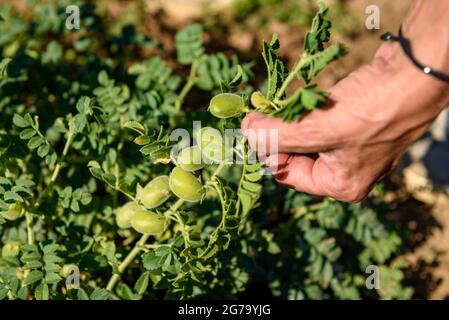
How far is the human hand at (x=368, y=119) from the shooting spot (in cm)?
120

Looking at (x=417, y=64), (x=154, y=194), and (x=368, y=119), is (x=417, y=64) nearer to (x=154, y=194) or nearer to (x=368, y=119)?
(x=368, y=119)

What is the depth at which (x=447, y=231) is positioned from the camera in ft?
8.36

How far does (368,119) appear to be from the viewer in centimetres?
121

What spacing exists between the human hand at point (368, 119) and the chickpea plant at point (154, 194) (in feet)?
0.19

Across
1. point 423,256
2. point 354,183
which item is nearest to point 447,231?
point 423,256

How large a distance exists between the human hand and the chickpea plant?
0.19 ft

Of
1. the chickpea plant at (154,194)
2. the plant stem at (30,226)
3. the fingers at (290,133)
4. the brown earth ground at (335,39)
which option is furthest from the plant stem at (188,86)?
the brown earth ground at (335,39)

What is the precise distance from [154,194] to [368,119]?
50 cm

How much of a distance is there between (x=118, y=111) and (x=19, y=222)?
0.42 m

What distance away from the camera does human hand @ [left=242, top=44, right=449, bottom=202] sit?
3.93 feet

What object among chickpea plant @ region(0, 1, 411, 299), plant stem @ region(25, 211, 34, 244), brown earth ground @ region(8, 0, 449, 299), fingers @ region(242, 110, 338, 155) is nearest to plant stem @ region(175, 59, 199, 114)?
chickpea plant @ region(0, 1, 411, 299)

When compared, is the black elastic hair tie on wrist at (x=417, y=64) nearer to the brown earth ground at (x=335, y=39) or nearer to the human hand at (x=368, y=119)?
the human hand at (x=368, y=119)

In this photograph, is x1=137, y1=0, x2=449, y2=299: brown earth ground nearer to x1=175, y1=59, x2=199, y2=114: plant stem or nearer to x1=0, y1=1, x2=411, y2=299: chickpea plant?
x1=0, y1=1, x2=411, y2=299: chickpea plant
